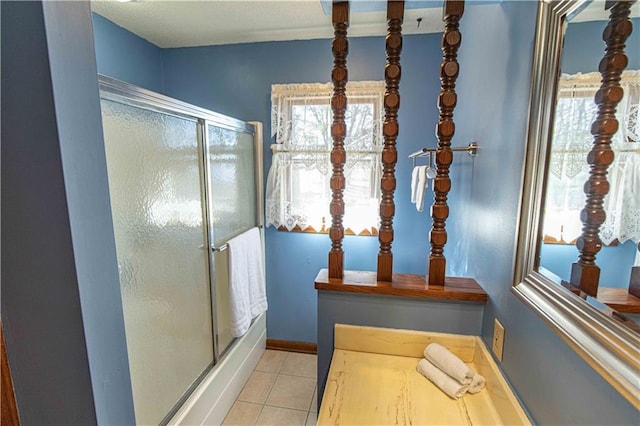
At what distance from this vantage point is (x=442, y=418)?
884 mm

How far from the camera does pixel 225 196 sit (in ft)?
6.00

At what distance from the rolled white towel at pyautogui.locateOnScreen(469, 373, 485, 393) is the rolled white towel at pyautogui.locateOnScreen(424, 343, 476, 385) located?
13 millimetres

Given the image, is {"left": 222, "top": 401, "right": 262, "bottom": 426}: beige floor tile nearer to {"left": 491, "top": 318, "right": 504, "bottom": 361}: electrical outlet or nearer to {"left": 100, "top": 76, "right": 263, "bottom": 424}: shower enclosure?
{"left": 100, "top": 76, "right": 263, "bottom": 424}: shower enclosure

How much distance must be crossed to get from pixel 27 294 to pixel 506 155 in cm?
122

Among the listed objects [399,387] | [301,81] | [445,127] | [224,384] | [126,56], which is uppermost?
[126,56]

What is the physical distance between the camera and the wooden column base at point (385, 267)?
1191 millimetres

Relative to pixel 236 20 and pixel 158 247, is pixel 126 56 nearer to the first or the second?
pixel 236 20

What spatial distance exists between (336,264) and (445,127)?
67 centimetres

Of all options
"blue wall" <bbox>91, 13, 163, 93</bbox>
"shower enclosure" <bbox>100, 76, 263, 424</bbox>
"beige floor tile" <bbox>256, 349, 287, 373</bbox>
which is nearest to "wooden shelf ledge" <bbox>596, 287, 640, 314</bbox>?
"shower enclosure" <bbox>100, 76, 263, 424</bbox>

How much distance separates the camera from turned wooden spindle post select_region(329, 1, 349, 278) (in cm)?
111

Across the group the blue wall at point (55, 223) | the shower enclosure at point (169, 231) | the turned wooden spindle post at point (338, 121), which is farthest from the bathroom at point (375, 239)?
the shower enclosure at point (169, 231)

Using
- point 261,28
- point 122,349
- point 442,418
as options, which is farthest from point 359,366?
point 261,28

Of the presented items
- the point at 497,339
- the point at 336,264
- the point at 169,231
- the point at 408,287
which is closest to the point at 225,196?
the point at 169,231

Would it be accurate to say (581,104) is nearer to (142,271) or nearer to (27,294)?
(27,294)
